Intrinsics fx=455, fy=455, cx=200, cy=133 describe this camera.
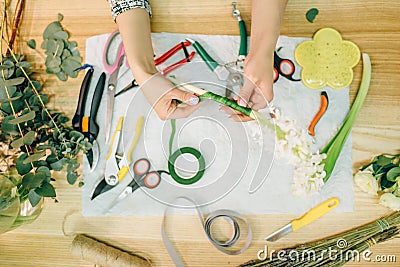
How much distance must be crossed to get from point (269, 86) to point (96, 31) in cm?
31

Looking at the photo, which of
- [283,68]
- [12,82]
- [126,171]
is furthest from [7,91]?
[283,68]

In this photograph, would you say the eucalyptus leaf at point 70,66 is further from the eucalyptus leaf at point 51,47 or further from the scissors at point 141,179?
the scissors at point 141,179

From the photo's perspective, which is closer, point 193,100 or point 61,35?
point 193,100

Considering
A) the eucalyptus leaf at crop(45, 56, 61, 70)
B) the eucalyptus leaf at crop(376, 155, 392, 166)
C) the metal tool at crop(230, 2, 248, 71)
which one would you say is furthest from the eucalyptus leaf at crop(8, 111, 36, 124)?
the eucalyptus leaf at crop(376, 155, 392, 166)

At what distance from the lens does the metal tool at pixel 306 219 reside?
29.4 inches

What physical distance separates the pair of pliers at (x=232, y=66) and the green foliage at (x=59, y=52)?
0.19 metres

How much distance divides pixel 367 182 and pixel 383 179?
0.03m

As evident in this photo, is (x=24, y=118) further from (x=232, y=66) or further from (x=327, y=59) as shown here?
(x=327, y=59)

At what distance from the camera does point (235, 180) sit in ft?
2.47

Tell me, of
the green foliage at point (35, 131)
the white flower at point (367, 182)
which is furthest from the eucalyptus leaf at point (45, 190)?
the white flower at point (367, 182)

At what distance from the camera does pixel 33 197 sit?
0.68 metres

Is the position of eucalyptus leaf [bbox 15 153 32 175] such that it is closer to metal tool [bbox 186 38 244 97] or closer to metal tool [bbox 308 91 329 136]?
metal tool [bbox 186 38 244 97]

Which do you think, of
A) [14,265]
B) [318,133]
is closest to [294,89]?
[318,133]

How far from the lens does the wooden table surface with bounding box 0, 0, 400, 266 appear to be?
75 cm
